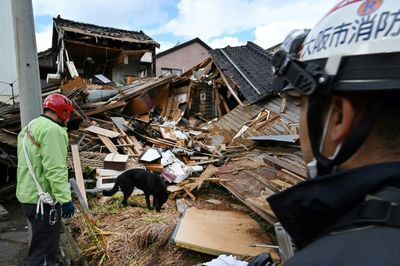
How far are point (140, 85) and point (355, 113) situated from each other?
12692 millimetres

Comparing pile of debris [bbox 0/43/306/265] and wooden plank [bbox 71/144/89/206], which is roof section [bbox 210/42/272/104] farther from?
wooden plank [bbox 71/144/89/206]

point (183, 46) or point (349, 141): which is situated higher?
point (183, 46)

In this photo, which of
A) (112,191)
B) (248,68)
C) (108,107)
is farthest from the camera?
(248,68)

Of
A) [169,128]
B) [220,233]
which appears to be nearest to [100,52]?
[169,128]

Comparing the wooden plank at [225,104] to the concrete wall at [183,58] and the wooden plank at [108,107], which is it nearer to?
the wooden plank at [108,107]

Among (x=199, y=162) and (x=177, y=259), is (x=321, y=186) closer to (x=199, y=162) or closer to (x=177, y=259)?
(x=177, y=259)

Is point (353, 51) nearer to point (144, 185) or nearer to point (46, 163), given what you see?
point (46, 163)

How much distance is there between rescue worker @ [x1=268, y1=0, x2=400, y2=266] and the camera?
713 mm

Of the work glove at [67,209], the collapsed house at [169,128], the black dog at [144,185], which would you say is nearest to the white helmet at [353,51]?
the collapsed house at [169,128]

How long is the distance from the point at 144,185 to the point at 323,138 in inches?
222

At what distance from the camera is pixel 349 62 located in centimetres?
90

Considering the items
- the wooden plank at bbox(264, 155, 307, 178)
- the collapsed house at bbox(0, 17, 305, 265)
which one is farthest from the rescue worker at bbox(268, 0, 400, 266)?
the wooden plank at bbox(264, 155, 307, 178)

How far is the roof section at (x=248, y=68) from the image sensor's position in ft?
37.3

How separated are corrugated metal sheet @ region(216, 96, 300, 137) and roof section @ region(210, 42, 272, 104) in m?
0.33
